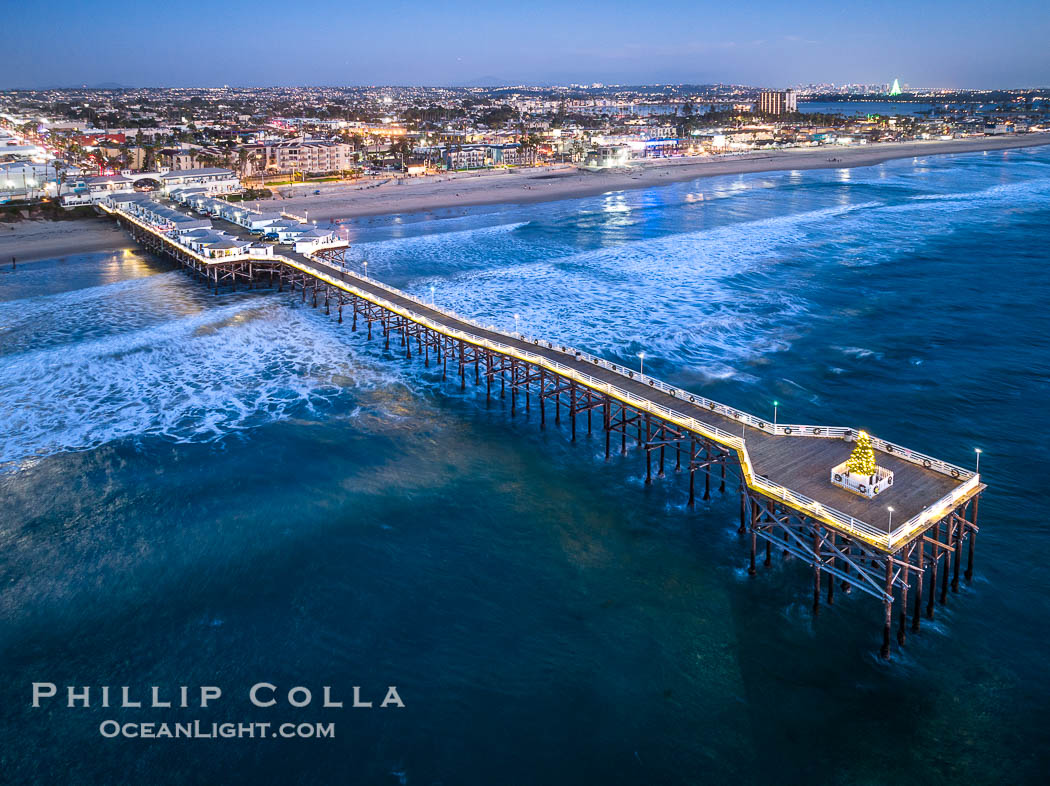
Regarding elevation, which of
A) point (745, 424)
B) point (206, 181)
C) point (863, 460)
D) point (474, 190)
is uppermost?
point (206, 181)

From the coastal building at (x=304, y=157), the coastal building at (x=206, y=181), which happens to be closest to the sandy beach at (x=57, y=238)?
the coastal building at (x=206, y=181)

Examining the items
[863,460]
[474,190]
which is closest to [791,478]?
[863,460]

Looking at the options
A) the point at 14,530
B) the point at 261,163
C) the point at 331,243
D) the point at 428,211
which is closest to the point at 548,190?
the point at 428,211

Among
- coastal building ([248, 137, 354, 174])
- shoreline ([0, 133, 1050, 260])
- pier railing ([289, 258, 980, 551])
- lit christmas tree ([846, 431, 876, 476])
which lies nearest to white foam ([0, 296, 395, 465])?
pier railing ([289, 258, 980, 551])

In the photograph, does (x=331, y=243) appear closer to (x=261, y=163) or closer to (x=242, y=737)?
(x=242, y=737)

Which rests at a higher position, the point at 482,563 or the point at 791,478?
the point at 791,478

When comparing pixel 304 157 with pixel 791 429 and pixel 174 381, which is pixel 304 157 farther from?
pixel 791 429
